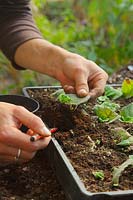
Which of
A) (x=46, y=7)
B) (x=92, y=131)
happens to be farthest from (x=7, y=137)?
(x=46, y=7)

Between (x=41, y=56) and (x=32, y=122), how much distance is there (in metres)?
0.50

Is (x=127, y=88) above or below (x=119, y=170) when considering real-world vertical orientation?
below

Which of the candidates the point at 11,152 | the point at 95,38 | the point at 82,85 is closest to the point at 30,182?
the point at 11,152

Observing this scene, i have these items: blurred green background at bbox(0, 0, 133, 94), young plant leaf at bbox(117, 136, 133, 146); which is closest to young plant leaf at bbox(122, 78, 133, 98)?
young plant leaf at bbox(117, 136, 133, 146)

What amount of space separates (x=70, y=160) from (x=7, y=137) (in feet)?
0.51

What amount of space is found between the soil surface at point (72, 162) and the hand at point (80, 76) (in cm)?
7

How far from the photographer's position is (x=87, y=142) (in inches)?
47.3

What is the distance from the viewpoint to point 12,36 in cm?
164

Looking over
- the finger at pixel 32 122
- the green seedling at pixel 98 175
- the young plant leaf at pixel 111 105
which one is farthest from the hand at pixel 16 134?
the young plant leaf at pixel 111 105

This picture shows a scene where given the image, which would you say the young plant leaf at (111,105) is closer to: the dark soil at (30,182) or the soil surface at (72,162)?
the soil surface at (72,162)

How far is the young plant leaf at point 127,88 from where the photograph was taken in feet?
5.07

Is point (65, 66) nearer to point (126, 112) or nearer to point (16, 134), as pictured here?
point (126, 112)

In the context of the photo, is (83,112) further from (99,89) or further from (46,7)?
(46,7)

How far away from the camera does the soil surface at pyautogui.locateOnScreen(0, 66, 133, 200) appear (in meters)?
1.07
